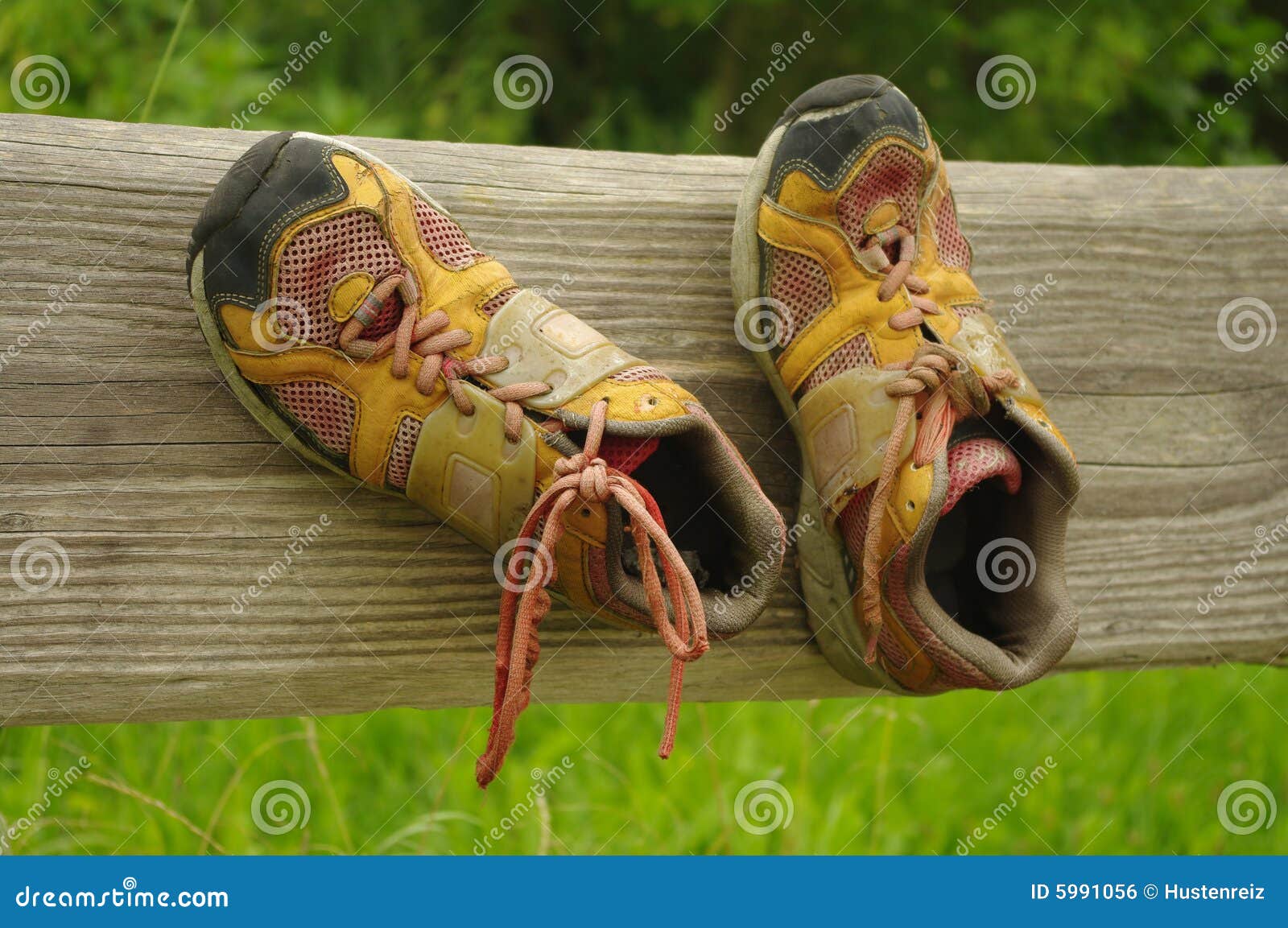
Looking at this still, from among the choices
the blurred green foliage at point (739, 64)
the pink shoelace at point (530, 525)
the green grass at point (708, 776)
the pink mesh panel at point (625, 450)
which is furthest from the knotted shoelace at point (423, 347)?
the blurred green foliage at point (739, 64)

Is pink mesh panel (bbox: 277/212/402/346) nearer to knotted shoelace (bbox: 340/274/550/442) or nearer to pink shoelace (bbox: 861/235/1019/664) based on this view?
knotted shoelace (bbox: 340/274/550/442)

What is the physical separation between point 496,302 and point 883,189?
574 millimetres

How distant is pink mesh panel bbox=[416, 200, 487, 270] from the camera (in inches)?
58.7

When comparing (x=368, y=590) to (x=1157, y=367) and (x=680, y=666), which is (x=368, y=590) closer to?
(x=680, y=666)

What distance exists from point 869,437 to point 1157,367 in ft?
2.01

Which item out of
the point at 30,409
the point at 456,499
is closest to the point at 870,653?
the point at 456,499

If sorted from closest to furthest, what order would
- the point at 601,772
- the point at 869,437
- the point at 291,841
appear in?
the point at 869,437
the point at 291,841
the point at 601,772

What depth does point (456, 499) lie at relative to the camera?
1449 mm

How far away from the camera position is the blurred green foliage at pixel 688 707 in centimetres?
244
